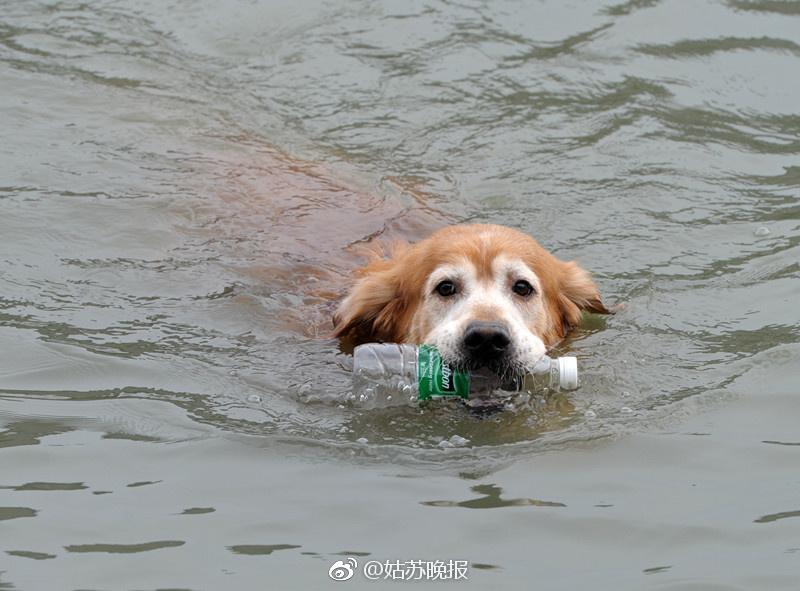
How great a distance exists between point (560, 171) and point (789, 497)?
456 cm

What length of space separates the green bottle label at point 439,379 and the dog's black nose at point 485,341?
11 cm

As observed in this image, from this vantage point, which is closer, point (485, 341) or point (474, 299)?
point (485, 341)

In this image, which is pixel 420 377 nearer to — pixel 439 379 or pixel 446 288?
pixel 439 379

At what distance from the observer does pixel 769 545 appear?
443cm

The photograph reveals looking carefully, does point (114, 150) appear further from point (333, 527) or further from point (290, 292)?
point (333, 527)

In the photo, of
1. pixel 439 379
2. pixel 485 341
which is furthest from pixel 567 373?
pixel 439 379

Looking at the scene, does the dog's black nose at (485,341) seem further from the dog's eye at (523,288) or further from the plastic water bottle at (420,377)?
the dog's eye at (523,288)

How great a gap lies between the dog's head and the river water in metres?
0.23

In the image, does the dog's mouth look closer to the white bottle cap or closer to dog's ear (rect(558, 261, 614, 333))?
the white bottle cap

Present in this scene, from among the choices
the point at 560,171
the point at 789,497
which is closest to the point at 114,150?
the point at 560,171

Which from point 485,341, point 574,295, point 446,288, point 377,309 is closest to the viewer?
point 485,341

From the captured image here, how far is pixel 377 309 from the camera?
682 centimetres

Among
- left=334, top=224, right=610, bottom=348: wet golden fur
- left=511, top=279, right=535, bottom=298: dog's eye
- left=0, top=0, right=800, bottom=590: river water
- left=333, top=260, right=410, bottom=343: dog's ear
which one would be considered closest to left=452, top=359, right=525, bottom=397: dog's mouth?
left=0, top=0, right=800, bottom=590: river water

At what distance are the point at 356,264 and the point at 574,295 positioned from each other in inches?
52.1
